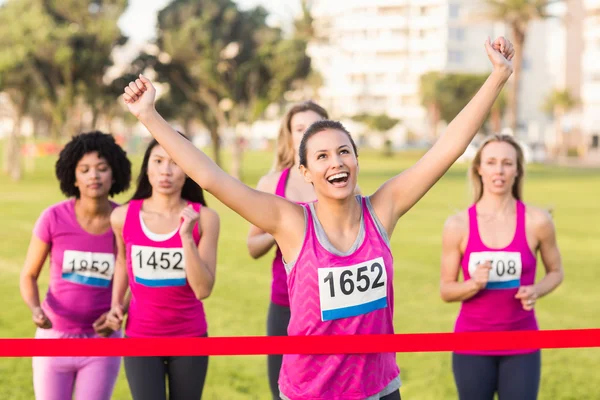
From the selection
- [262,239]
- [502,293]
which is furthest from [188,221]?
[502,293]

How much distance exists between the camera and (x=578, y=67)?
90.6 meters

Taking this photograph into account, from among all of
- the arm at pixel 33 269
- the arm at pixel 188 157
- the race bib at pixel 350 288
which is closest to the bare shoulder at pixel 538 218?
the race bib at pixel 350 288

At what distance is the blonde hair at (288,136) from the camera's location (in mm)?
5012

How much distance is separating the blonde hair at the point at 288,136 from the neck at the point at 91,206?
1.31 meters

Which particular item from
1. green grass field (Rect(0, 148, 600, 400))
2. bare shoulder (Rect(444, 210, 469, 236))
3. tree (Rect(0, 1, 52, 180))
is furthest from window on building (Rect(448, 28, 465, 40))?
bare shoulder (Rect(444, 210, 469, 236))

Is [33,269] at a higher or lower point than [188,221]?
lower

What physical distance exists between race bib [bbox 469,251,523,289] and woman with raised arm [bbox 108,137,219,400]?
1.38 m

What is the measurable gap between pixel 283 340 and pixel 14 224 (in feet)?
58.7

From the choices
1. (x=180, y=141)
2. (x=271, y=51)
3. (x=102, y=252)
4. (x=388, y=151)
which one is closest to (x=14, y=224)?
(x=102, y=252)

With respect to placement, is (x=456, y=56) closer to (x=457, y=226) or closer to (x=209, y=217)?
(x=457, y=226)

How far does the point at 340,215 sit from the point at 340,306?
0.34 m

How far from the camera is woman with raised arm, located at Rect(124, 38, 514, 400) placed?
2844 millimetres

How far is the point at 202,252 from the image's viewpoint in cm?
395

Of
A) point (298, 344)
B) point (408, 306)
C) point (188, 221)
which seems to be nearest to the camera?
point (298, 344)
